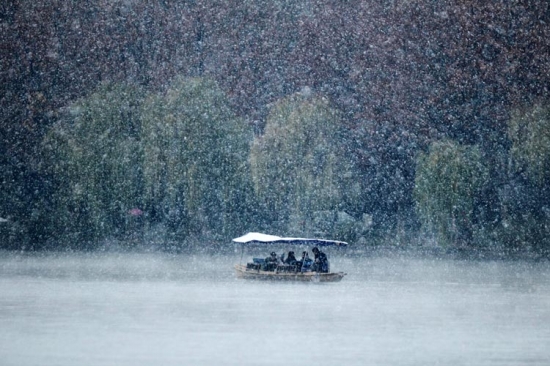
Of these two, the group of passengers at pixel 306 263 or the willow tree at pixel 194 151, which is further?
the willow tree at pixel 194 151

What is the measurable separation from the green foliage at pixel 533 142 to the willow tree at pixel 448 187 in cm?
157

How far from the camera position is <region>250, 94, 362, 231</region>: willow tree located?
157ft

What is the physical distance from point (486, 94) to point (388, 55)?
541cm

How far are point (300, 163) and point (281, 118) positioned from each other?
84.9 inches

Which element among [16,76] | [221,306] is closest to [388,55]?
[16,76]

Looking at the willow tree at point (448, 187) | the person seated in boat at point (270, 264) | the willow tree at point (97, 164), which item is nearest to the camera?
the person seated in boat at point (270, 264)

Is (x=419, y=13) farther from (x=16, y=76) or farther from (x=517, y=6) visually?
(x=16, y=76)

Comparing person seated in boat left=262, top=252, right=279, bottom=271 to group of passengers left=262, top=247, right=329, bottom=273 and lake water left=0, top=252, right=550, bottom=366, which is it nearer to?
group of passengers left=262, top=247, right=329, bottom=273

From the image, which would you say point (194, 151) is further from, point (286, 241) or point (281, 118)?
Result: point (286, 241)

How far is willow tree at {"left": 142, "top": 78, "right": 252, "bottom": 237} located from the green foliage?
420 inches

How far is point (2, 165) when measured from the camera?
53844 millimetres

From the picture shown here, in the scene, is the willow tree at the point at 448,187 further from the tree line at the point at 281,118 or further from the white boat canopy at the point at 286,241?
the white boat canopy at the point at 286,241

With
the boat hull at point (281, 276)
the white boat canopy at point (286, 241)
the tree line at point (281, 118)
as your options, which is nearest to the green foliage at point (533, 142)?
the tree line at point (281, 118)

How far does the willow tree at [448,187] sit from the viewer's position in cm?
4559
